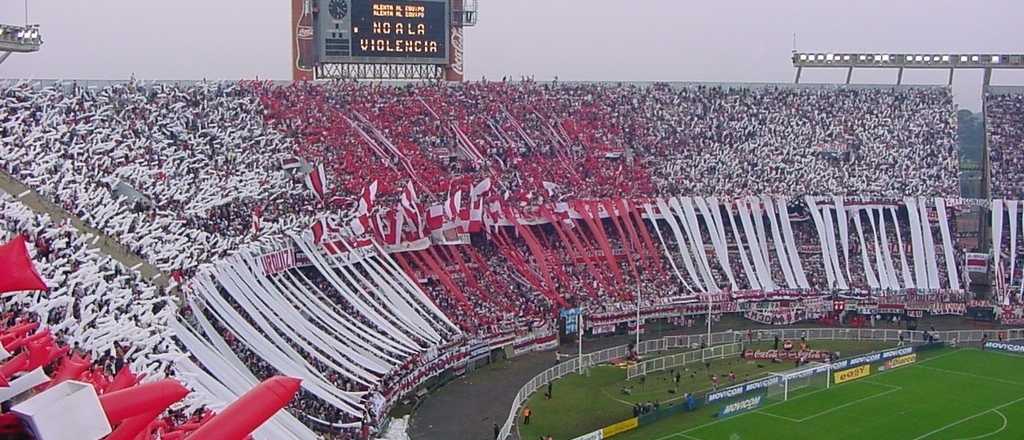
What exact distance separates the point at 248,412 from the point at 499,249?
109 feet

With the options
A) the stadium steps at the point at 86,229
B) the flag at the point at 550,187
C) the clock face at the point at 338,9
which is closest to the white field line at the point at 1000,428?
the flag at the point at 550,187

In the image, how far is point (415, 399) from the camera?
99.7ft

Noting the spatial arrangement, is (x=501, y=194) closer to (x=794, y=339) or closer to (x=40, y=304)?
(x=794, y=339)

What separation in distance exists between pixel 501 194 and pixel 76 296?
81.2ft

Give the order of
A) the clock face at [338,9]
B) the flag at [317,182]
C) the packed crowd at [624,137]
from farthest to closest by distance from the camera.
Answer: the clock face at [338,9] → the packed crowd at [624,137] → the flag at [317,182]

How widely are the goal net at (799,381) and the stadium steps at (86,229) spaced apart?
17.7 m

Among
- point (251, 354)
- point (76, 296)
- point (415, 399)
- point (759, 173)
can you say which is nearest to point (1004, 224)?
point (759, 173)

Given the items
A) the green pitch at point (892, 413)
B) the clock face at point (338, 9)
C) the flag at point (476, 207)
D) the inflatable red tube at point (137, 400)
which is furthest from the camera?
the clock face at point (338, 9)

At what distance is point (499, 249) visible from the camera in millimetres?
40938

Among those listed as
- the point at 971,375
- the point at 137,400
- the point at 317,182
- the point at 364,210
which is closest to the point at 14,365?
the point at 137,400

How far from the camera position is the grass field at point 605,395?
28500 millimetres

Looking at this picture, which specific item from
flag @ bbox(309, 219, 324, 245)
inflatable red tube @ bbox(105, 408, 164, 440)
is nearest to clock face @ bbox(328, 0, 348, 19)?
flag @ bbox(309, 219, 324, 245)

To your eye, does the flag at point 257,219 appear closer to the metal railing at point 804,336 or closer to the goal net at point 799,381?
the metal railing at point 804,336

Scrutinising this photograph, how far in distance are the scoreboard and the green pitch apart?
2307cm
